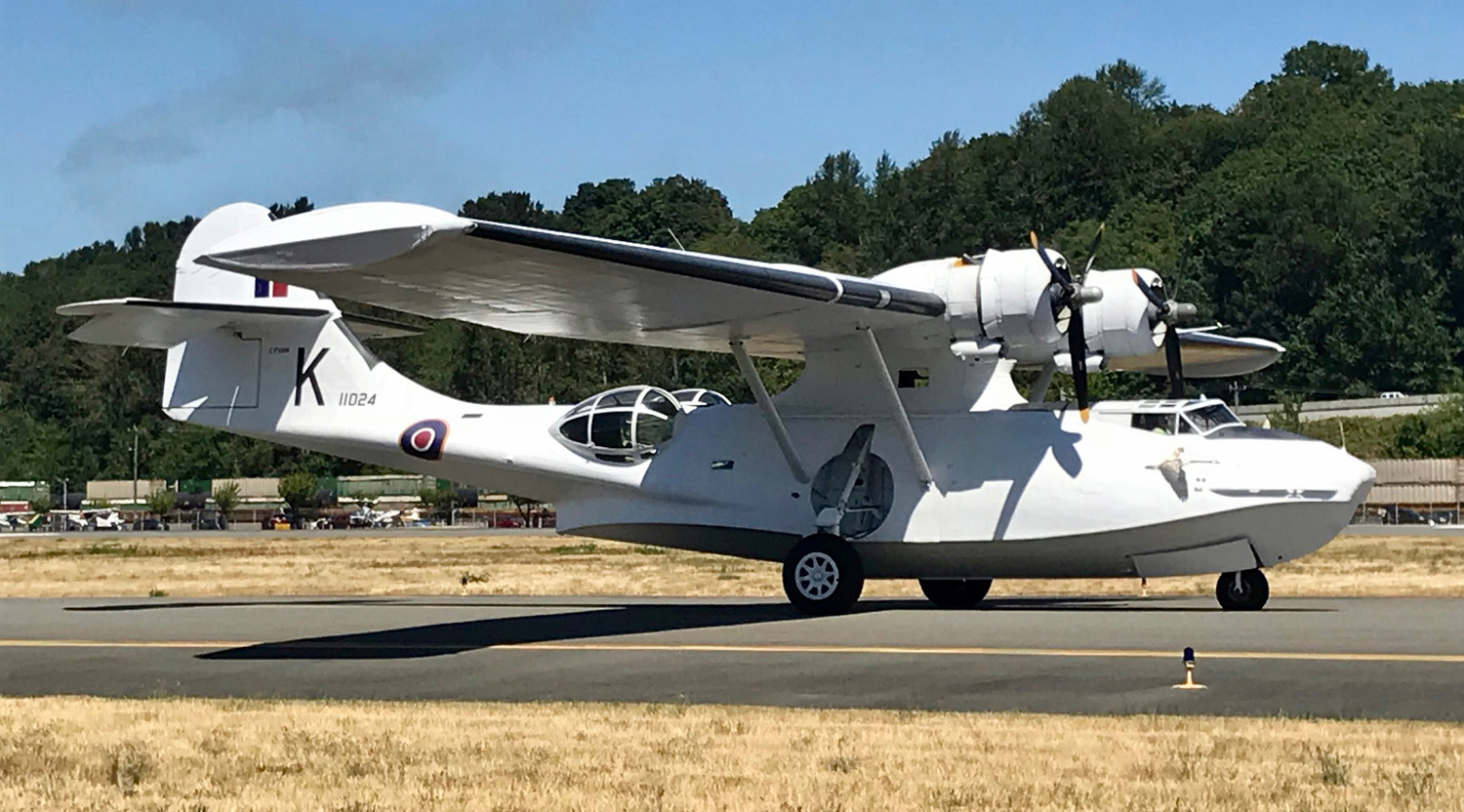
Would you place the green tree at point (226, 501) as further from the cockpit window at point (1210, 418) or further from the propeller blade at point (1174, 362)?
the cockpit window at point (1210, 418)

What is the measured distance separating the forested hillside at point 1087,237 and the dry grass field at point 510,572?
1812 centimetres

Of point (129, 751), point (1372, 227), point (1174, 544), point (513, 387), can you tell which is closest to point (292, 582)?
point (1174, 544)

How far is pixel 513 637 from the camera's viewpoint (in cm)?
1839

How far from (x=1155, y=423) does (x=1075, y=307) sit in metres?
1.64

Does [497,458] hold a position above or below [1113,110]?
below

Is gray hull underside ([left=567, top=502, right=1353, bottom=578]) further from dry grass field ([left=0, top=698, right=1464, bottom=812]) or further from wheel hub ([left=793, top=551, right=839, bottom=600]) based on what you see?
dry grass field ([left=0, top=698, right=1464, bottom=812])

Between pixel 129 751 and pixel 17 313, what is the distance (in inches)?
5497

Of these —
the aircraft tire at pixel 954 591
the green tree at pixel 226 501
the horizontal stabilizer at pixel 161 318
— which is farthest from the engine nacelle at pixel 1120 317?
the green tree at pixel 226 501

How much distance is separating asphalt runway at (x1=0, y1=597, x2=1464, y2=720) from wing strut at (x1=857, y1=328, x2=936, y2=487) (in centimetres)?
171

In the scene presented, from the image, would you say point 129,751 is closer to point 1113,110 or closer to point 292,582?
point 292,582

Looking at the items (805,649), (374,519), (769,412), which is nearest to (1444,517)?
(769,412)

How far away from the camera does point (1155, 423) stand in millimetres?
19984

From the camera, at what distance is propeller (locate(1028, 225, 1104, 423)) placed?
20141mm

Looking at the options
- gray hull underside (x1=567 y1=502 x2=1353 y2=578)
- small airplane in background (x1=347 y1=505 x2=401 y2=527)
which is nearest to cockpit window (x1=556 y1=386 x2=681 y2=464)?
gray hull underside (x1=567 y1=502 x2=1353 y2=578)
